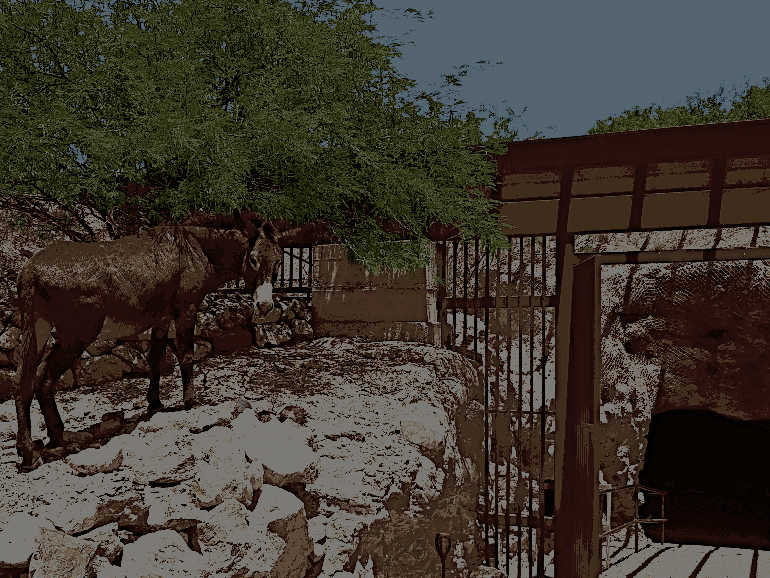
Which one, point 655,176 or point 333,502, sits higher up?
point 655,176

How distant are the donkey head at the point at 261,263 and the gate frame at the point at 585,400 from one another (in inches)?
122

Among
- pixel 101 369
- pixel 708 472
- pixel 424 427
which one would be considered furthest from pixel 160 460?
pixel 708 472

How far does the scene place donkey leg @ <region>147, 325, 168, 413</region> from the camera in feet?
20.2

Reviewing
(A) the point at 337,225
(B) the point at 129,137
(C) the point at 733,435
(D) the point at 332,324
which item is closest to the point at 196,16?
(B) the point at 129,137

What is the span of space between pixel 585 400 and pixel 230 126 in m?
4.45

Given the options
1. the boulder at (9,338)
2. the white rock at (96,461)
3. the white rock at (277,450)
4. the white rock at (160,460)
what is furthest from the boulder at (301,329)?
the white rock at (96,461)

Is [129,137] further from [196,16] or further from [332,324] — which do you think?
[332,324]

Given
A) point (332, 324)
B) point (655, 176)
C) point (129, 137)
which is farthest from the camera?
point (332, 324)

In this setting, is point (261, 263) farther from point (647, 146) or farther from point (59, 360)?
point (647, 146)

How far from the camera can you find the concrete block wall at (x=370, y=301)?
8531 millimetres

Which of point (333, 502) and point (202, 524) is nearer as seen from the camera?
point (202, 524)

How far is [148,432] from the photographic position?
5.48 metres

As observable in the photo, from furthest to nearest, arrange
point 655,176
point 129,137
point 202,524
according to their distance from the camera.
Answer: point 655,176 < point 129,137 < point 202,524

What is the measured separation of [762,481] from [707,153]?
42.2ft
